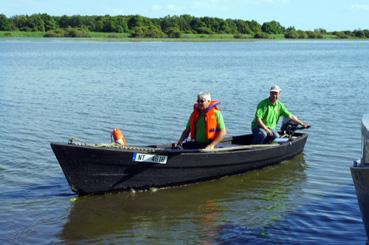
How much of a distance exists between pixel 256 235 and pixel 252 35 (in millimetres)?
116952

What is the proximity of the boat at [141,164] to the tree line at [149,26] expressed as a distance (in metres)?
101

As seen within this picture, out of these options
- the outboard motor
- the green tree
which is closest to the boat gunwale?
the outboard motor

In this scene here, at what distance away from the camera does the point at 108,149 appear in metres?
9.50

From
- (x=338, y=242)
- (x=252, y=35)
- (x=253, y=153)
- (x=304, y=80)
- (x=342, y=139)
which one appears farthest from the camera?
(x=252, y=35)

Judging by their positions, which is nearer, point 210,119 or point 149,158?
point 149,158

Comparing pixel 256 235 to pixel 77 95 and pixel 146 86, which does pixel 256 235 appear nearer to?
pixel 77 95

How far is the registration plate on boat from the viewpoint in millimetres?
9766

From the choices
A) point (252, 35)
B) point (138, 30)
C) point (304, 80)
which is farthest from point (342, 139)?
point (252, 35)

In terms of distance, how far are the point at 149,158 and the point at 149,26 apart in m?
110

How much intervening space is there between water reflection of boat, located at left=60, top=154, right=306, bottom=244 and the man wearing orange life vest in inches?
30.7

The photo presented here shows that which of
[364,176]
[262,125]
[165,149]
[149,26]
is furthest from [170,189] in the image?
[149,26]

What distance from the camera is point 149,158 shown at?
9883 millimetres

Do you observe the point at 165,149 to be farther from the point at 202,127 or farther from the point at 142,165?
the point at 202,127

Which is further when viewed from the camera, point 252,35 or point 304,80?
point 252,35
